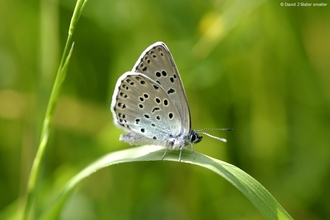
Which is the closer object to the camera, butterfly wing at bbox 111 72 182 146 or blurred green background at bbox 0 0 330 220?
butterfly wing at bbox 111 72 182 146

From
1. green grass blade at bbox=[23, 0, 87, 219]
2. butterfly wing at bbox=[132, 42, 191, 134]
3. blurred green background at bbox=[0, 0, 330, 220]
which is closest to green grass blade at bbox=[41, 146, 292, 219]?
green grass blade at bbox=[23, 0, 87, 219]

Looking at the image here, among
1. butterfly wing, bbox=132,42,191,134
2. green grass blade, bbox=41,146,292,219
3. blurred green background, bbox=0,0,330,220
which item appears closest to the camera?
green grass blade, bbox=41,146,292,219

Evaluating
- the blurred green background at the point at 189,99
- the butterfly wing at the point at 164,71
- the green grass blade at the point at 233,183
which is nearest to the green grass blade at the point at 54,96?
the green grass blade at the point at 233,183

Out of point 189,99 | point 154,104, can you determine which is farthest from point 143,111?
point 189,99

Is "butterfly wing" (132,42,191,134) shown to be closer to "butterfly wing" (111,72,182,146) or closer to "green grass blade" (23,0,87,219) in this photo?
"butterfly wing" (111,72,182,146)

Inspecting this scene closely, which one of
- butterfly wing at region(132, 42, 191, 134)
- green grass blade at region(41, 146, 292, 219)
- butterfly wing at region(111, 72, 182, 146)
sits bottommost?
green grass blade at region(41, 146, 292, 219)

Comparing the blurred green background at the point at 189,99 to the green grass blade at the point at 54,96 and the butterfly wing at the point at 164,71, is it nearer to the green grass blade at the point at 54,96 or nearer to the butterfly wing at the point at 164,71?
the butterfly wing at the point at 164,71

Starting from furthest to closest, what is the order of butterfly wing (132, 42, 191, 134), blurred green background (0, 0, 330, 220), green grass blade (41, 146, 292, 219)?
blurred green background (0, 0, 330, 220), butterfly wing (132, 42, 191, 134), green grass blade (41, 146, 292, 219)
